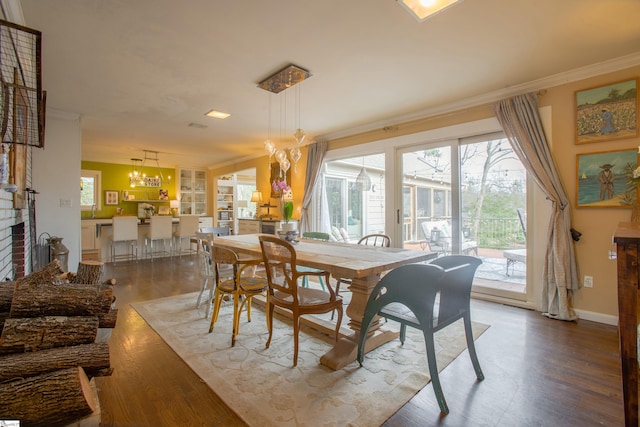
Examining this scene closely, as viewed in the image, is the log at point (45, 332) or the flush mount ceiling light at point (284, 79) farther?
the flush mount ceiling light at point (284, 79)

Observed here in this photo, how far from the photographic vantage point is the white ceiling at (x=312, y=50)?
2.08 m

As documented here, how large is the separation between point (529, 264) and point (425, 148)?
1980mm

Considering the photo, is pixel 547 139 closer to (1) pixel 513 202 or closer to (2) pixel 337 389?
(1) pixel 513 202

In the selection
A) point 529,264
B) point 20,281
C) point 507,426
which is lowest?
point 507,426

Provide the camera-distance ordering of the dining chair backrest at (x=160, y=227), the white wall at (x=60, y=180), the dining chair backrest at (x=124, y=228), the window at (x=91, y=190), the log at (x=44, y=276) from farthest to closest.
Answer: the window at (x=91, y=190) → the dining chair backrest at (x=160, y=227) → the dining chair backrest at (x=124, y=228) → the white wall at (x=60, y=180) → the log at (x=44, y=276)

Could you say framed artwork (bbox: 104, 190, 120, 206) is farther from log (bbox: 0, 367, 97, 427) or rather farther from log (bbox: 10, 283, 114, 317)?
log (bbox: 0, 367, 97, 427)

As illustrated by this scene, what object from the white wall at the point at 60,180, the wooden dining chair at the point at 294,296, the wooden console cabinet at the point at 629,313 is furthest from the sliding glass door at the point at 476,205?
the white wall at the point at 60,180

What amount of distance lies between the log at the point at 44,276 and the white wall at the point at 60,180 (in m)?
3.75

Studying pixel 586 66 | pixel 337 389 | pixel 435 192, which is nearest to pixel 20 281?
pixel 337 389

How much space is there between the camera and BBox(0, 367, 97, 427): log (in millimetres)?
944

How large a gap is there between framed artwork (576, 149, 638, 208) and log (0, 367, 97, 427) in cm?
408

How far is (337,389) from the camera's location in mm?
1805

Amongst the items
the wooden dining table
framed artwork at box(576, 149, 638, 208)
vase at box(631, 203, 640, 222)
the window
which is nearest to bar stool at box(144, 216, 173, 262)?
the window

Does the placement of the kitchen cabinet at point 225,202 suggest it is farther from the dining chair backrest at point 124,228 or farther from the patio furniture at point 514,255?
the patio furniture at point 514,255
